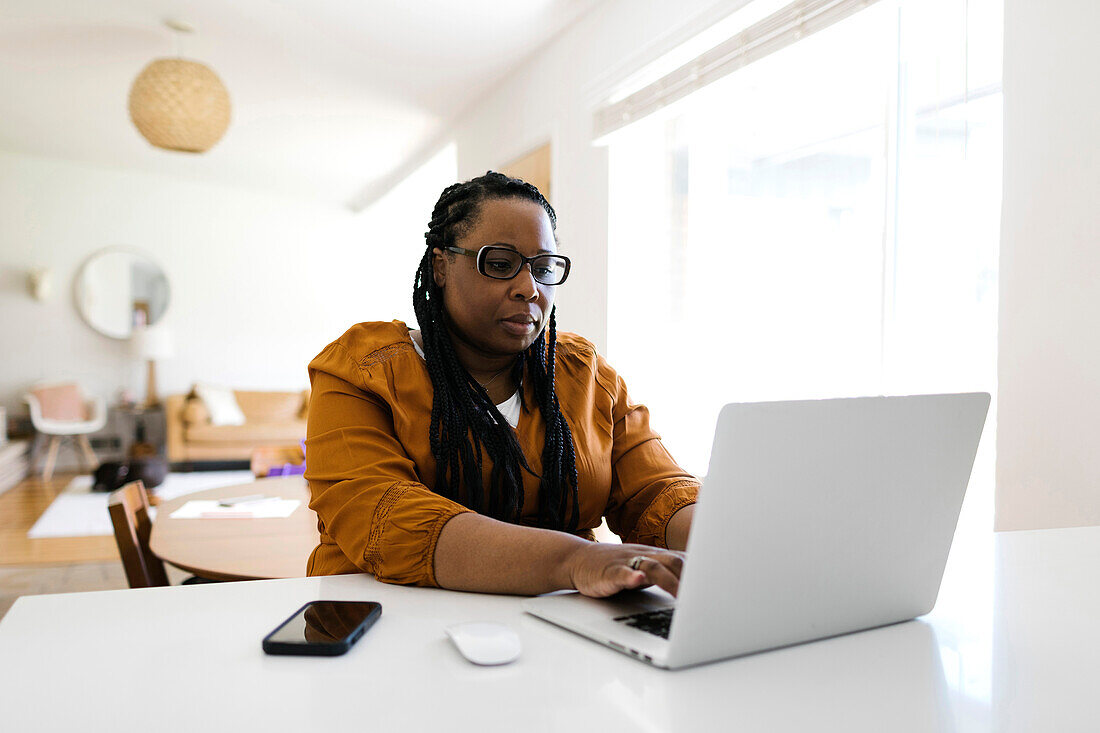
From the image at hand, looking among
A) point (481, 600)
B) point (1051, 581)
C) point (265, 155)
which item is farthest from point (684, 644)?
point (265, 155)

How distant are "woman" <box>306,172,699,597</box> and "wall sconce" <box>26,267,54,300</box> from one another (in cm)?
737

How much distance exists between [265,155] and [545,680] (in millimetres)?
6821

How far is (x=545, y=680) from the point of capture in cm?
65

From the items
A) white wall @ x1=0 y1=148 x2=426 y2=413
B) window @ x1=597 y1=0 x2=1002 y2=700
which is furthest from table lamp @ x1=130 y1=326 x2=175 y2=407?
window @ x1=597 y1=0 x2=1002 y2=700

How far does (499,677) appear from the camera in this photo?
66 cm

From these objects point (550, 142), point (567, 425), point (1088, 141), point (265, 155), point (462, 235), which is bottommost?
point (567, 425)

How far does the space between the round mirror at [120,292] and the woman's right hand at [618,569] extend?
7.92 metres

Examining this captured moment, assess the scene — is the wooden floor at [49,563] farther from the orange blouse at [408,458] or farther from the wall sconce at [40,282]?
the wall sconce at [40,282]

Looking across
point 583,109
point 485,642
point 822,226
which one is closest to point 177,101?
point 583,109

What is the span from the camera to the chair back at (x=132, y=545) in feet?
5.92

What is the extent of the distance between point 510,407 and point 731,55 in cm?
213

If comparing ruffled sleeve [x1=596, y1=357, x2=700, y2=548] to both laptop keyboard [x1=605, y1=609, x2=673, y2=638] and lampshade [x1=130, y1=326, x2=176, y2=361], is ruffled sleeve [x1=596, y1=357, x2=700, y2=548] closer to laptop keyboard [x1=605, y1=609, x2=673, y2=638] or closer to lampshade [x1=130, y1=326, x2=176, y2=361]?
laptop keyboard [x1=605, y1=609, x2=673, y2=638]

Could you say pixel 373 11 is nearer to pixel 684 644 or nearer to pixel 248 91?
pixel 248 91

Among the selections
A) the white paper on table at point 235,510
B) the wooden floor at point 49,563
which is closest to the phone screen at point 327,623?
the white paper on table at point 235,510
